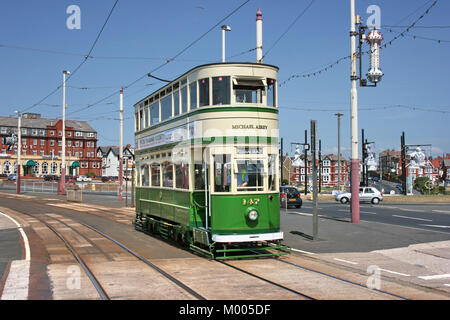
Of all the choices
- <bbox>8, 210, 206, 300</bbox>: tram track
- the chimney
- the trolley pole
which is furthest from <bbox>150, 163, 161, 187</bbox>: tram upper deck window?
the trolley pole

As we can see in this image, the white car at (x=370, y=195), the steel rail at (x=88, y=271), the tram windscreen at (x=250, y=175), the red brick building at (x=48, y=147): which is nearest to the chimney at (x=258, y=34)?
the tram windscreen at (x=250, y=175)

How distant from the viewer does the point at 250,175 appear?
11133 millimetres

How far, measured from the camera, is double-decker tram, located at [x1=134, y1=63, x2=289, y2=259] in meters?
11.0

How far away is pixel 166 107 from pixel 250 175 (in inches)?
165

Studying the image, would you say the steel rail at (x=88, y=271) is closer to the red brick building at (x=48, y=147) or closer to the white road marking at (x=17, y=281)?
the white road marking at (x=17, y=281)

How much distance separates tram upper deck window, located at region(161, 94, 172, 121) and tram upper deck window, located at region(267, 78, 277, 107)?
329cm

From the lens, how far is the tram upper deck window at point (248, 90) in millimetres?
11383

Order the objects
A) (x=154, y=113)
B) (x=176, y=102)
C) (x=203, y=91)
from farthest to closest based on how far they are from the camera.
→ 1. (x=154, y=113)
2. (x=176, y=102)
3. (x=203, y=91)

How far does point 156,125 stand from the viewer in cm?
1485

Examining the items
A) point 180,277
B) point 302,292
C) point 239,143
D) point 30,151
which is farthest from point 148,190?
point 30,151

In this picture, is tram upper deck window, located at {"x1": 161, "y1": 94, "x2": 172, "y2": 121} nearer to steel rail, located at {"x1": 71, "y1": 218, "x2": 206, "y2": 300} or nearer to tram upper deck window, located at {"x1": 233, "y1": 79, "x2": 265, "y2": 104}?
tram upper deck window, located at {"x1": 233, "y1": 79, "x2": 265, "y2": 104}

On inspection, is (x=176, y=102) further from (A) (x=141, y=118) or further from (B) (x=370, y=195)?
(B) (x=370, y=195)

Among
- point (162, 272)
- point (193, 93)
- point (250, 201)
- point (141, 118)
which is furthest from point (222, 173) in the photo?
point (141, 118)
